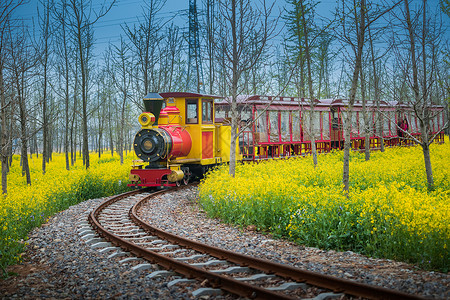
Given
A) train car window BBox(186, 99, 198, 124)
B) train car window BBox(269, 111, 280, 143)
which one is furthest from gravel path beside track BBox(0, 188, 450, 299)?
train car window BBox(269, 111, 280, 143)

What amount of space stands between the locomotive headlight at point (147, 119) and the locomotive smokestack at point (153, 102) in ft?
1.00

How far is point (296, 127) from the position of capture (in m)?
21.6

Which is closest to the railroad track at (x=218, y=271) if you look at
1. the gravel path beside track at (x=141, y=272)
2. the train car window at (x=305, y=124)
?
the gravel path beside track at (x=141, y=272)

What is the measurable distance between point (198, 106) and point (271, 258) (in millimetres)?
9052

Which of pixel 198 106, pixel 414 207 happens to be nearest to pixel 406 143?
pixel 198 106

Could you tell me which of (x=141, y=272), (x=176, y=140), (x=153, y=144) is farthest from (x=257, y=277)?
(x=176, y=140)

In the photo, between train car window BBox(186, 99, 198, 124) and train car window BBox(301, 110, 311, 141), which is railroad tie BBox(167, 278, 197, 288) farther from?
train car window BBox(301, 110, 311, 141)

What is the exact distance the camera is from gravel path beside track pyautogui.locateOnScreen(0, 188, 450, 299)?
4.46 meters

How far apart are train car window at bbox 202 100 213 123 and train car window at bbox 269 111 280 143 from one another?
5412 millimetres

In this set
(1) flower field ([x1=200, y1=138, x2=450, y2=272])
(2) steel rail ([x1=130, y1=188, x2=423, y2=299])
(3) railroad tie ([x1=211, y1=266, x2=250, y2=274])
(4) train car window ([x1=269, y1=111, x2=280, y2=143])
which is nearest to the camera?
(2) steel rail ([x1=130, y1=188, x2=423, y2=299])

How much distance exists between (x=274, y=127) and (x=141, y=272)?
49.8 ft

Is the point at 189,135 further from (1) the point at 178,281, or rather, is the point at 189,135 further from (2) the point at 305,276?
(2) the point at 305,276

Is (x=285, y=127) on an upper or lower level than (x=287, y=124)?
lower

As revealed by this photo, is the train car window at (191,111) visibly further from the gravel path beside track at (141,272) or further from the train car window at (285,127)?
the train car window at (285,127)
